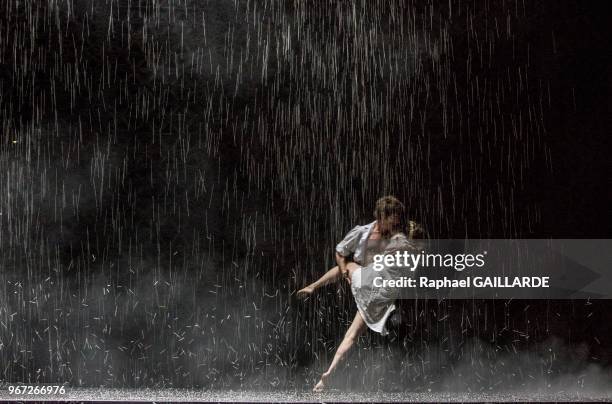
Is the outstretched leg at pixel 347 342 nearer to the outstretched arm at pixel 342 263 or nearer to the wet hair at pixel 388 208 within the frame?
the outstretched arm at pixel 342 263

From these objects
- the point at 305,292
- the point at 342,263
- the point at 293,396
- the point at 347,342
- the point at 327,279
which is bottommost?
the point at 293,396

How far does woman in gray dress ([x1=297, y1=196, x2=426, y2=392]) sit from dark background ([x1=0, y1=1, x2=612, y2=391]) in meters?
0.10

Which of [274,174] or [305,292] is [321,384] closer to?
[305,292]

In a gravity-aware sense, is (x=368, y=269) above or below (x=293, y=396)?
above

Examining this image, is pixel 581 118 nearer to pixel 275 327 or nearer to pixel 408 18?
pixel 408 18

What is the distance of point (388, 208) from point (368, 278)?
629 mm

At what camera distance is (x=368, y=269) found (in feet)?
21.0

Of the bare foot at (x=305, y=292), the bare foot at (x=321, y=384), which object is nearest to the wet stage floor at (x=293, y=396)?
the bare foot at (x=321, y=384)

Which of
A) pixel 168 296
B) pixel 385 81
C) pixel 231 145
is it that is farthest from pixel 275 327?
pixel 385 81

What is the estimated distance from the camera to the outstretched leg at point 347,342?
20.7 feet

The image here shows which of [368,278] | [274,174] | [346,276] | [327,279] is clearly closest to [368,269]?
[368,278]

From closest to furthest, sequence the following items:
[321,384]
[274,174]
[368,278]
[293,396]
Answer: [293,396], [321,384], [368,278], [274,174]

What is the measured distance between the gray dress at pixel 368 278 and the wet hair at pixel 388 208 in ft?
0.36

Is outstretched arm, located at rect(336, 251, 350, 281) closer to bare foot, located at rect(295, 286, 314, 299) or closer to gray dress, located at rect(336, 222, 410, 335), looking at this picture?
gray dress, located at rect(336, 222, 410, 335)
